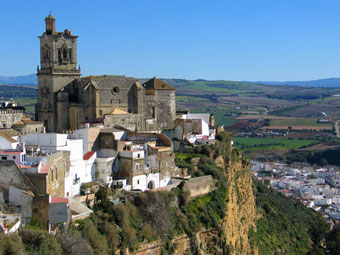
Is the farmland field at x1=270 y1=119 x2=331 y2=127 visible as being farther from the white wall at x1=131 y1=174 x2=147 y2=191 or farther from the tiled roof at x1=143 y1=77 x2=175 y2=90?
the white wall at x1=131 y1=174 x2=147 y2=191

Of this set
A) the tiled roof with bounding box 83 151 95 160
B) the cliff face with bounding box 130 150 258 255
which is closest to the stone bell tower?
the tiled roof with bounding box 83 151 95 160

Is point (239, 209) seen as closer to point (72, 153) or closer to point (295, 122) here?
point (72, 153)

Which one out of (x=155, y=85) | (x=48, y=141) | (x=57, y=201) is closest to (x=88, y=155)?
(x=48, y=141)

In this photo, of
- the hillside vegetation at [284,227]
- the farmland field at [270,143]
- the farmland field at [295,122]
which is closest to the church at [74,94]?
the hillside vegetation at [284,227]

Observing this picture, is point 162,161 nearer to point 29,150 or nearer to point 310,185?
point 29,150

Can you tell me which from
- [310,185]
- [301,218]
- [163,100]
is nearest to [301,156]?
[310,185]

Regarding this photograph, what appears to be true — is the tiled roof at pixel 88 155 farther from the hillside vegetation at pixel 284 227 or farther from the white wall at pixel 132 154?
the hillside vegetation at pixel 284 227
